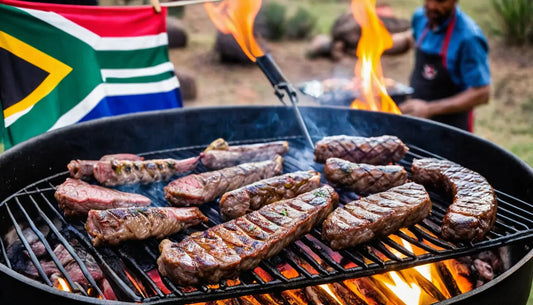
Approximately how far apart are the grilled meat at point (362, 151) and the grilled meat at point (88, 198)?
4.51ft

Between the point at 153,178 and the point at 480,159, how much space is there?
248 centimetres

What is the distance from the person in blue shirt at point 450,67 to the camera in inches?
222

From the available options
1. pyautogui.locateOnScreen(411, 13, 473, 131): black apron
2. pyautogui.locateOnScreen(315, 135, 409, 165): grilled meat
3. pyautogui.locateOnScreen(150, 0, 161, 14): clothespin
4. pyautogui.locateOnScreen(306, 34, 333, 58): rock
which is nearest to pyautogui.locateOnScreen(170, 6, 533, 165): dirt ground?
pyautogui.locateOnScreen(306, 34, 333, 58): rock

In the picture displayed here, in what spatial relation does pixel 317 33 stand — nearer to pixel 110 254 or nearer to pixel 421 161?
pixel 421 161

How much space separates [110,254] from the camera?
2.75 meters

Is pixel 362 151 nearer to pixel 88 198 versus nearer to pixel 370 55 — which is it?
pixel 370 55

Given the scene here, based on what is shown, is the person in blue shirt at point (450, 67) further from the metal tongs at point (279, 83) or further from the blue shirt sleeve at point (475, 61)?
the metal tongs at point (279, 83)

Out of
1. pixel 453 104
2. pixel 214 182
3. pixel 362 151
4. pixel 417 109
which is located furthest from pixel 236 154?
pixel 453 104

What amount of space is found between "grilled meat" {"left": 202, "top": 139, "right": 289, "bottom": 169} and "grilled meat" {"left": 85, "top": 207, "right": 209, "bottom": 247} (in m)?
0.85

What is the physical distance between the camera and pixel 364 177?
3363mm

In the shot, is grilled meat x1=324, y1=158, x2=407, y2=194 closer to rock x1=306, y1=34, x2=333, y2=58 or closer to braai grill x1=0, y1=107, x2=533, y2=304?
braai grill x1=0, y1=107, x2=533, y2=304

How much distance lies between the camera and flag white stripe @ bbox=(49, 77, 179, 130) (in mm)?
4453

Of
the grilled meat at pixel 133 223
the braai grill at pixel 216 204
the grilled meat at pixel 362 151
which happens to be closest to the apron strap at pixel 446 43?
the braai grill at pixel 216 204

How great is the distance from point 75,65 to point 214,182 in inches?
77.2
